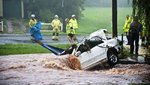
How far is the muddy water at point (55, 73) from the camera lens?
54.9 feet

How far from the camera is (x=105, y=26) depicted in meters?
20.5

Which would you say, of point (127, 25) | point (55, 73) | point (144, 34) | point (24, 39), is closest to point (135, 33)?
point (127, 25)

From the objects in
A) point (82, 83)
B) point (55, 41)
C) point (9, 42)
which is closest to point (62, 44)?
point (55, 41)

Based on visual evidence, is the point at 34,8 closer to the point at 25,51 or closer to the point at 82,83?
the point at 25,51

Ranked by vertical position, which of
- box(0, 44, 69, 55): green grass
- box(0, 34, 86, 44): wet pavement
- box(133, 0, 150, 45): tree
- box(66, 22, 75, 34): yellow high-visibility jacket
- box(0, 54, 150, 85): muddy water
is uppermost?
box(133, 0, 150, 45): tree

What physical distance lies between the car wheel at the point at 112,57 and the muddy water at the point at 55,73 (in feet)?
0.66

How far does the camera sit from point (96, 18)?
790 inches

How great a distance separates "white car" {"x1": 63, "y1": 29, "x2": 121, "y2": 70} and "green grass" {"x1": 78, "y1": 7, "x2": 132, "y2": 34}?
33 cm

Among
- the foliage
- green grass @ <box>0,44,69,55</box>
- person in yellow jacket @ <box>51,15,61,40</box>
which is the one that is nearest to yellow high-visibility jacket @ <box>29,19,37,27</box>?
the foliage

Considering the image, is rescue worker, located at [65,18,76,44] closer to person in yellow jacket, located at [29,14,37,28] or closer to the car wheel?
person in yellow jacket, located at [29,14,37,28]

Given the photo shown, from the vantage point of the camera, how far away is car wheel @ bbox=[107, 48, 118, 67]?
63.9 ft

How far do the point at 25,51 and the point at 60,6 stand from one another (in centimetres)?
208

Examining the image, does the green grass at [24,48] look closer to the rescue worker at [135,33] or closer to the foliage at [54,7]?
the foliage at [54,7]

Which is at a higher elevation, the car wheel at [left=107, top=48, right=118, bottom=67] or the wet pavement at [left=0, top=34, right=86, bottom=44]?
the wet pavement at [left=0, top=34, right=86, bottom=44]
